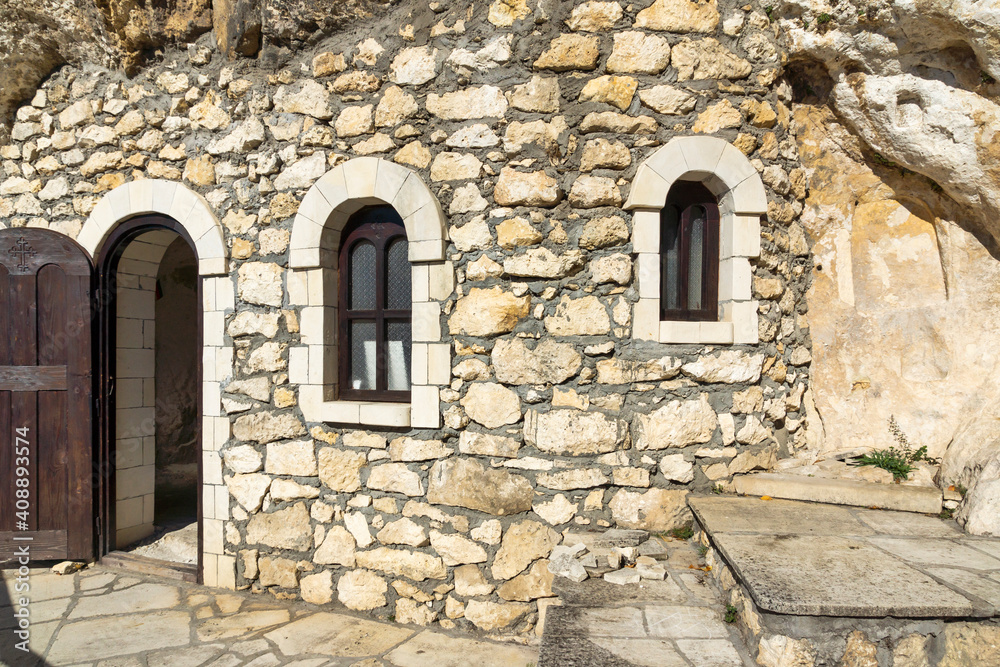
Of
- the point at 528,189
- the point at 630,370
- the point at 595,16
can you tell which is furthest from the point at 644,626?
the point at 595,16

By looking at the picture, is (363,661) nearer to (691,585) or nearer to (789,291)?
(691,585)

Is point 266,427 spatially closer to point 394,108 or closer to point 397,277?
point 397,277

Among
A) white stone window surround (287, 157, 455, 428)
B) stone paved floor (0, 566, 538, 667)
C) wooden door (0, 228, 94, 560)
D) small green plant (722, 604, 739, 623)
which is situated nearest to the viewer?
small green plant (722, 604, 739, 623)

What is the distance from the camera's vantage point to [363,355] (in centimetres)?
407

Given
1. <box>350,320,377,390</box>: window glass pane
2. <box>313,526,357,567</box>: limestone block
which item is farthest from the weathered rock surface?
<box>313,526,357,567</box>: limestone block

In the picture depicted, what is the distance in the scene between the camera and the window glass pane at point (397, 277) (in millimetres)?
3951

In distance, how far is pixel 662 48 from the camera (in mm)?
3484

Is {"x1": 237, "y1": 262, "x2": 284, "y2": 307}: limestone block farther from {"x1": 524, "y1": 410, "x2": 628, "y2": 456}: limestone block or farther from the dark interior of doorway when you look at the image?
the dark interior of doorway

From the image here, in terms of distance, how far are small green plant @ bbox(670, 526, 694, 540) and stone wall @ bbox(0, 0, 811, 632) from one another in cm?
8

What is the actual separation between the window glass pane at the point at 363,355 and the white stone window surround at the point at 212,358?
84 cm

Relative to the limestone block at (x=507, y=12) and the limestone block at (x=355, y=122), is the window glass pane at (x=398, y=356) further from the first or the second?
the limestone block at (x=507, y=12)

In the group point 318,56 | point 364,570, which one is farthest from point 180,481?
point 318,56

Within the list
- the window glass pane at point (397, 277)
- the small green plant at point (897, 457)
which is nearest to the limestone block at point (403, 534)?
the window glass pane at point (397, 277)

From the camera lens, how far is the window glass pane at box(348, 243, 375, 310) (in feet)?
13.3
